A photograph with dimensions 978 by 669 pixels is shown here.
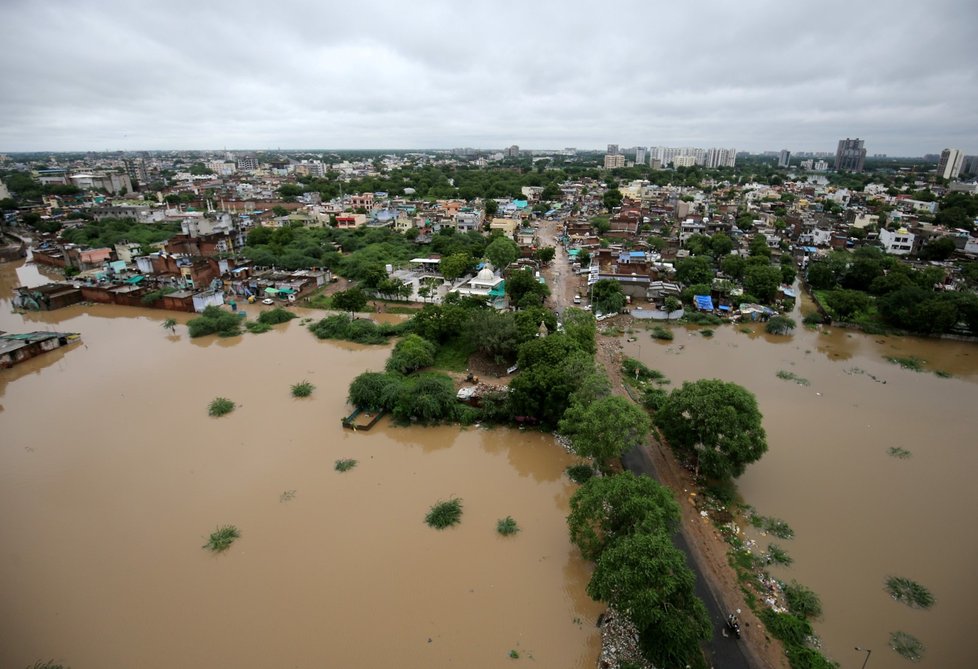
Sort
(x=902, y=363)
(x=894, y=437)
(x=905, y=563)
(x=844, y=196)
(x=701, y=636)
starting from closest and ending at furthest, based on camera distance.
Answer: (x=701, y=636) < (x=905, y=563) < (x=894, y=437) < (x=902, y=363) < (x=844, y=196)

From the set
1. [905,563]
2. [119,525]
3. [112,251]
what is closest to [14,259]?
[112,251]

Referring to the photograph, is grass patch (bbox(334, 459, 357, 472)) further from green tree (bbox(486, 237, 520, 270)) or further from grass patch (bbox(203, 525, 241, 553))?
green tree (bbox(486, 237, 520, 270))

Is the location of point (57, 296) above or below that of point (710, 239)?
below

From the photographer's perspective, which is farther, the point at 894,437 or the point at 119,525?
the point at 894,437

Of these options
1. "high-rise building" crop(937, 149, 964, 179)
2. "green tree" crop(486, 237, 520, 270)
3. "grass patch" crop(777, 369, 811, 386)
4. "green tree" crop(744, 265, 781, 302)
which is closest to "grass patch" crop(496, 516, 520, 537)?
"grass patch" crop(777, 369, 811, 386)

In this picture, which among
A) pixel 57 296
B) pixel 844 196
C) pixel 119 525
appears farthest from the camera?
pixel 844 196

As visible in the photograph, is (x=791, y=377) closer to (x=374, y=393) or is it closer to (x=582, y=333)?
(x=582, y=333)

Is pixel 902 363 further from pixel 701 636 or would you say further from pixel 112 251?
pixel 112 251
